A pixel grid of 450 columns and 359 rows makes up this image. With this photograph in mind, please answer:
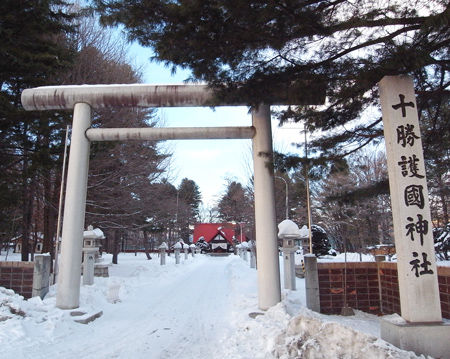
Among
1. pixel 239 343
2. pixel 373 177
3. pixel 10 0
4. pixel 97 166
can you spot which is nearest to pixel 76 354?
pixel 239 343

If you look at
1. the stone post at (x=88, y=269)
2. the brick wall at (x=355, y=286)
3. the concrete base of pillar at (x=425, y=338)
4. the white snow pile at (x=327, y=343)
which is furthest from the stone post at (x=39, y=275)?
the concrete base of pillar at (x=425, y=338)

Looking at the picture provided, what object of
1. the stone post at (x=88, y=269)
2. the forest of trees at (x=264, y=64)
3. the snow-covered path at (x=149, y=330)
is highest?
the forest of trees at (x=264, y=64)

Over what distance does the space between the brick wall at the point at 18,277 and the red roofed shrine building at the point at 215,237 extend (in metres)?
38.0

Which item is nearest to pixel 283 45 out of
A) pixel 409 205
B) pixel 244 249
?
pixel 409 205

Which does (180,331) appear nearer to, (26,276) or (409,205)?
(26,276)

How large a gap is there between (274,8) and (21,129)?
9402 mm

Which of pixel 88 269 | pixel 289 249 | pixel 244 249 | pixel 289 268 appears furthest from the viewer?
pixel 244 249

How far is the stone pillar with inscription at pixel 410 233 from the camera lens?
4.89 metres

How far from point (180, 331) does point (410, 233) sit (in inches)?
176

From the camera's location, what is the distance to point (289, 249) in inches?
483

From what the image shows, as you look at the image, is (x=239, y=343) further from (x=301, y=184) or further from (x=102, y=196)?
(x=102, y=196)

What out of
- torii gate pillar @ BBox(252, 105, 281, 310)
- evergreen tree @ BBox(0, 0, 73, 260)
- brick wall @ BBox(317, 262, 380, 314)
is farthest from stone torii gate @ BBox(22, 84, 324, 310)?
evergreen tree @ BBox(0, 0, 73, 260)

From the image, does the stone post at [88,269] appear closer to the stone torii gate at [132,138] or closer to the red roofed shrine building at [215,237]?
the stone torii gate at [132,138]

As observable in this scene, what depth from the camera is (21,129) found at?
36.1ft
